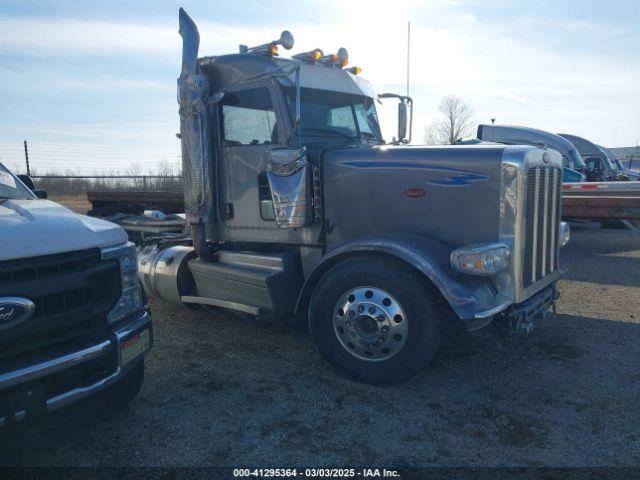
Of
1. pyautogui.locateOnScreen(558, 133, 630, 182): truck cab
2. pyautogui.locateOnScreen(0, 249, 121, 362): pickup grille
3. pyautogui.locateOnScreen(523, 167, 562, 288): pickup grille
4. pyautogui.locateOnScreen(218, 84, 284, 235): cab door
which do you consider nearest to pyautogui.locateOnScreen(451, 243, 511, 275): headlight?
pyautogui.locateOnScreen(523, 167, 562, 288): pickup grille

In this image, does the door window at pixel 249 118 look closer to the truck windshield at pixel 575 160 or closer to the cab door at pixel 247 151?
the cab door at pixel 247 151

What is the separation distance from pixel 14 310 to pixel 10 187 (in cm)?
158

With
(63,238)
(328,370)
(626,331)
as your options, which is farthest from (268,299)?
(626,331)

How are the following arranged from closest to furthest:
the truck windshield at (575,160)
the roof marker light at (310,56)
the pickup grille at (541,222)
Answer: the pickup grille at (541,222) → the roof marker light at (310,56) → the truck windshield at (575,160)

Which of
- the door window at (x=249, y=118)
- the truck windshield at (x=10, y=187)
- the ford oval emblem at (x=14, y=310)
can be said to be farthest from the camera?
the door window at (x=249, y=118)

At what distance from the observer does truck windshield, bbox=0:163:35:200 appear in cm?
361

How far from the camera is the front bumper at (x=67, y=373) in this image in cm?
252

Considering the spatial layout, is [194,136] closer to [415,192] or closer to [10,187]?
[10,187]

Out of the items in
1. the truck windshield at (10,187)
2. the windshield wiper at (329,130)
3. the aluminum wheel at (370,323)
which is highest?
the windshield wiper at (329,130)

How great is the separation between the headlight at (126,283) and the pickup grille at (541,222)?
9.58 ft

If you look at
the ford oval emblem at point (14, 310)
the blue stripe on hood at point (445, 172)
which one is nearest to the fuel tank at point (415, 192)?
the blue stripe on hood at point (445, 172)

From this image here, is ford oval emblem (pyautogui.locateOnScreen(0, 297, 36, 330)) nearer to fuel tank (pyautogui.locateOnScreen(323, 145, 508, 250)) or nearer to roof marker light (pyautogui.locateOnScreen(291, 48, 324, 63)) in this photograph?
fuel tank (pyautogui.locateOnScreen(323, 145, 508, 250))

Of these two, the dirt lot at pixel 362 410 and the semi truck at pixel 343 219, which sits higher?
the semi truck at pixel 343 219

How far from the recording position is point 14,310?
8.29 ft
